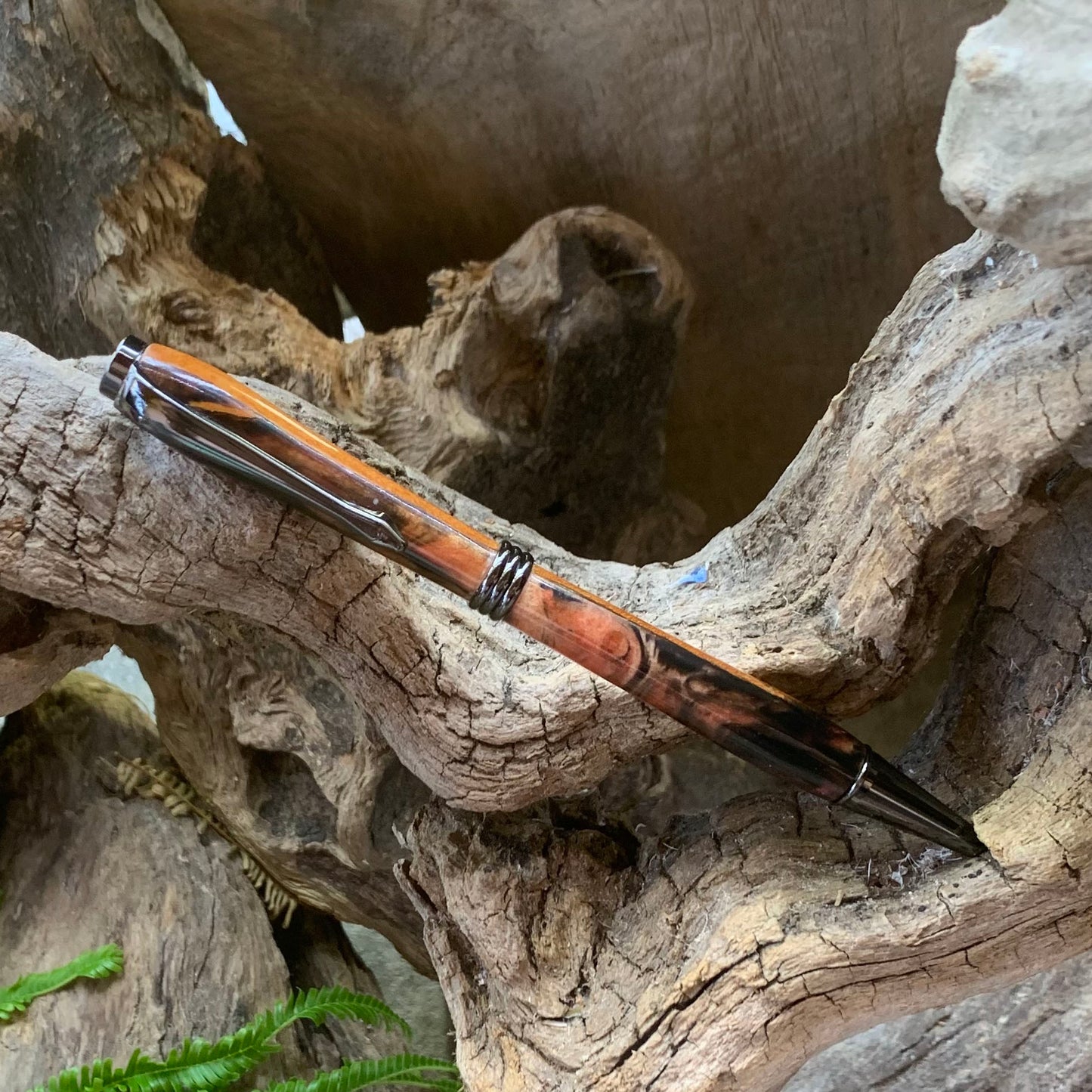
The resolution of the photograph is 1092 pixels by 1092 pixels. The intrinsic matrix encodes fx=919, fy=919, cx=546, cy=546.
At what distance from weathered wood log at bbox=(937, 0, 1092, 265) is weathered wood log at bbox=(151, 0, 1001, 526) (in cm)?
65

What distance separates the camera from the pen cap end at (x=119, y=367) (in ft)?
2.24

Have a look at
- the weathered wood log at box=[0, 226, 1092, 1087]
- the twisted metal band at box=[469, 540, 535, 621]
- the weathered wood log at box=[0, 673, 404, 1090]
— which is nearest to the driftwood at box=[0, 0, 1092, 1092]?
the weathered wood log at box=[0, 226, 1092, 1087]

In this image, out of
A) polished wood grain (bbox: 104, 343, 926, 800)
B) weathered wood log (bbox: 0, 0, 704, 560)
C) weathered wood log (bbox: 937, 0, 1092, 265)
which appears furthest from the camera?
weathered wood log (bbox: 0, 0, 704, 560)

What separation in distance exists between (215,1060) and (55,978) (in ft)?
0.78

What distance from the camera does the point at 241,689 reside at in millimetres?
1146

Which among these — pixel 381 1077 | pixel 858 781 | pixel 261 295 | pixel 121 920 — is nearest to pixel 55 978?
pixel 121 920

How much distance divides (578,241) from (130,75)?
23.7 inches

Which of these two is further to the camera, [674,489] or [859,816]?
Answer: [674,489]

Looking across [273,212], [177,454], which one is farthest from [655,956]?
[273,212]

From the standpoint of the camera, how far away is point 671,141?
1254 mm

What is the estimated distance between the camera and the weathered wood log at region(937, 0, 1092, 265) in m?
0.51

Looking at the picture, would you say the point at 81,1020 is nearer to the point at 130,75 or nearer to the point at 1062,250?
the point at 130,75

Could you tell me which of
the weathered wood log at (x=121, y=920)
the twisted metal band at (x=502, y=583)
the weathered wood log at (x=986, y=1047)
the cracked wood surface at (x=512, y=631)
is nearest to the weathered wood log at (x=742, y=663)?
the cracked wood surface at (x=512, y=631)

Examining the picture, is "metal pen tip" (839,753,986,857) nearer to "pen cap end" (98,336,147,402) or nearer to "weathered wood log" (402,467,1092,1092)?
"weathered wood log" (402,467,1092,1092)
